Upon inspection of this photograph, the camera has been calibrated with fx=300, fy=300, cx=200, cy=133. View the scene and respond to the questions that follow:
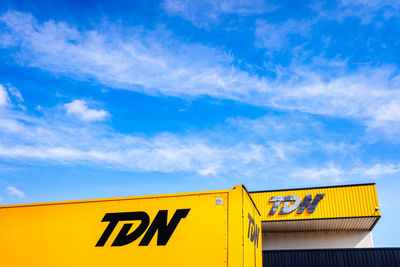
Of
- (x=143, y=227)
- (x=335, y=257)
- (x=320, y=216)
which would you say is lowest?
(x=143, y=227)

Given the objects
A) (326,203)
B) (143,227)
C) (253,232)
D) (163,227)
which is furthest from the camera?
(326,203)

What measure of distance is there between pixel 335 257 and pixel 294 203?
5.95m

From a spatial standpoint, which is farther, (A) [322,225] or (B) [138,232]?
(A) [322,225]

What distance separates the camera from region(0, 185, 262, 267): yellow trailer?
593cm

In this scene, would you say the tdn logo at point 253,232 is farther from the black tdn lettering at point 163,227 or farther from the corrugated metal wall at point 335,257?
the corrugated metal wall at point 335,257

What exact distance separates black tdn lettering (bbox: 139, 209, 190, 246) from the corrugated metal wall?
44.4ft

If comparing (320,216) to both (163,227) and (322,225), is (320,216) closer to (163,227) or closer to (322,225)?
(322,225)

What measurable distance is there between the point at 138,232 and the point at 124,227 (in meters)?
0.40

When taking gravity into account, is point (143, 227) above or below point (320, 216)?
below

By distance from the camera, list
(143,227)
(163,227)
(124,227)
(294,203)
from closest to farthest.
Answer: (163,227) → (143,227) → (124,227) → (294,203)

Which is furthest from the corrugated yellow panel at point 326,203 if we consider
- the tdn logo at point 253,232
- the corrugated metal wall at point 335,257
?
the tdn logo at point 253,232

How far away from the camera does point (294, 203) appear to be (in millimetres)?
22453

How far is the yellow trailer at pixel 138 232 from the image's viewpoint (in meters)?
5.93

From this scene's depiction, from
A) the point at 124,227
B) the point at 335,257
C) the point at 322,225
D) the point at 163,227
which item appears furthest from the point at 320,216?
the point at 124,227
